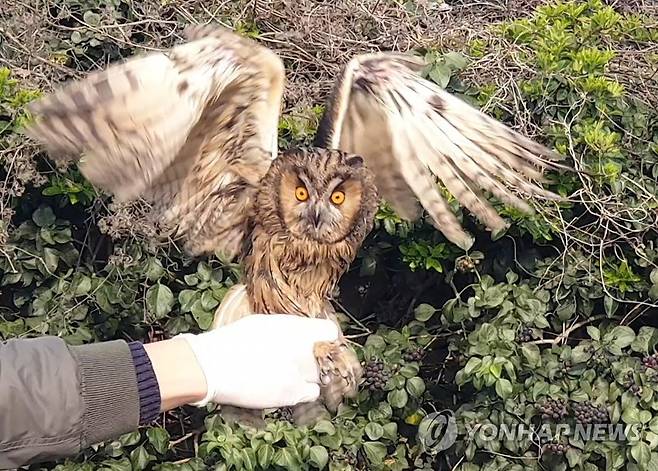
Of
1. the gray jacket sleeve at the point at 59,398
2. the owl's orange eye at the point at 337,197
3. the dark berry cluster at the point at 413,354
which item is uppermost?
the owl's orange eye at the point at 337,197

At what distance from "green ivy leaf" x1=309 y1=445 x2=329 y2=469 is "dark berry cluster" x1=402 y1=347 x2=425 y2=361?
273mm

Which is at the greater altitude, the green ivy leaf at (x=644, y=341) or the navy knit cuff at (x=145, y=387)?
the navy knit cuff at (x=145, y=387)

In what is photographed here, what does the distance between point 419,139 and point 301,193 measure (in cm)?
18

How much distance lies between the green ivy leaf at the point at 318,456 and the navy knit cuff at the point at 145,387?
90cm


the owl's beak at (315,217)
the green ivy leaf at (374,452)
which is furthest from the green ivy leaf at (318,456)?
the owl's beak at (315,217)

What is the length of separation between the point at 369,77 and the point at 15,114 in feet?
3.29

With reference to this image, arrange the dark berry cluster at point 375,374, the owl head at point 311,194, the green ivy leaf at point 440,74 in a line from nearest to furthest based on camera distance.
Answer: the owl head at point 311,194, the green ivy leaf at point 440,74, the dark berry cluster at point 375,374

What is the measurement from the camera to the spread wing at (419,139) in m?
1.10

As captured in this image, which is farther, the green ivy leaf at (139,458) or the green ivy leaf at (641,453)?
the green ivy leaf at (139,458)

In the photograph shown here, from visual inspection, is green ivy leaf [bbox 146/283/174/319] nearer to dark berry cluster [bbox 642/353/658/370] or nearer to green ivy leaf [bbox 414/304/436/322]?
green ivy leaf [bbox 414/304/436/322]

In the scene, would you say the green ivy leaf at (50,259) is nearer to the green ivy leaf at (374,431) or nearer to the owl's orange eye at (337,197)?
the green ivy leaf at (374,431)

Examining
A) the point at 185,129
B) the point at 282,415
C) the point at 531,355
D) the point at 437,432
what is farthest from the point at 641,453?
the point at 185,129

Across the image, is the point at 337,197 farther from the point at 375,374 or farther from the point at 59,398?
the point at 375,374

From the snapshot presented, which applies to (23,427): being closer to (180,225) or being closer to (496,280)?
(180,225)
